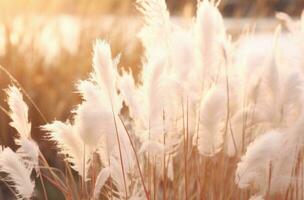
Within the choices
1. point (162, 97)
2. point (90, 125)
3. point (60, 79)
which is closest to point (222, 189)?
point (162, 97)

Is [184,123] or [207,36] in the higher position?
[207,36]

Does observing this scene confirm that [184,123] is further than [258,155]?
Yes

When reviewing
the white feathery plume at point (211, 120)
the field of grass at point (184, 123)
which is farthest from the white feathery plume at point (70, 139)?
the white feathery plume at point (211, 120)

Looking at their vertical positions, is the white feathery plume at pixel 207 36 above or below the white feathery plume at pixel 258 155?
above

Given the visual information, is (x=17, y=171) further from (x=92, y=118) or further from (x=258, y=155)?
(x=258, y=155)

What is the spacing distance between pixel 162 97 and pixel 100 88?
0.12 m

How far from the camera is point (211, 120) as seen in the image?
130 centimetres

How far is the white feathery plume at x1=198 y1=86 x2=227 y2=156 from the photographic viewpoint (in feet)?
4.20

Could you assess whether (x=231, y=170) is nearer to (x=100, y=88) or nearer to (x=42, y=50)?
(x=100, y=88)

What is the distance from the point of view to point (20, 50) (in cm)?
299

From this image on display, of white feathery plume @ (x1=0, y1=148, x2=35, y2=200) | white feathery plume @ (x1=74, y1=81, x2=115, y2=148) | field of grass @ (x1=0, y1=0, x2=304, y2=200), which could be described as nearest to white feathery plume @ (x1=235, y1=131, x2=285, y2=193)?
field of grass @ (x1=0, y1=0, x2=304, y2=200)

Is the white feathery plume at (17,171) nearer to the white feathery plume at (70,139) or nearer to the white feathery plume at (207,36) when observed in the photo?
the white feathery plume at (70,139)

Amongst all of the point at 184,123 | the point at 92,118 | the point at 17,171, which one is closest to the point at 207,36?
the point at 184,123

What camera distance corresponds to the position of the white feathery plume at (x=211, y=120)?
128 centimetres
